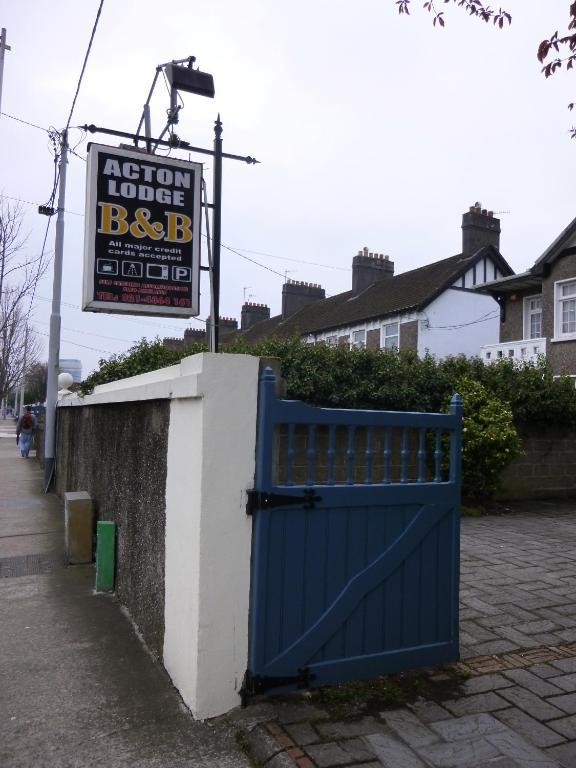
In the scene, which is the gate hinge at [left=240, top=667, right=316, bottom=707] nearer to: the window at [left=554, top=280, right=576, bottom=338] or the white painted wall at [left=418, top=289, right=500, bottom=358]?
the window at [left=554, top=280, right=576, bottom=338]

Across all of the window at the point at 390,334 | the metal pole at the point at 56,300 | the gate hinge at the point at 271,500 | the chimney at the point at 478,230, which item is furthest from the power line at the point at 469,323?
the gate hinge at the point at 271,500

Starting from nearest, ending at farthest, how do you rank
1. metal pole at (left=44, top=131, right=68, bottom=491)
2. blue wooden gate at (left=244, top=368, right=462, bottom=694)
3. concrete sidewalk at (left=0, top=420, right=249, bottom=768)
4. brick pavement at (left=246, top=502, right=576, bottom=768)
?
brick pavement at (left=246, top=502, right=576, bottom=768)
concrete sidewalk at (left=0, top=420, right=249, bottom=768)
blue wooden gate at (left=244, top=368, right=462, bottom=694)
metal pole at (left=44, top=131, right=68, bottom=491)

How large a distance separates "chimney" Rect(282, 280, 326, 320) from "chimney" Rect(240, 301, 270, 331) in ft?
14.5

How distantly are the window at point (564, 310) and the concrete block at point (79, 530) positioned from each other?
1535 cm

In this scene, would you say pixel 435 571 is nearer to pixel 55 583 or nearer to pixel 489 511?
pixel 55 583

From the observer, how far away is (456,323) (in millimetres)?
25250

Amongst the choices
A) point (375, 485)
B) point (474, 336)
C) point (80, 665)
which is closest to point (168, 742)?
point (80, 665)

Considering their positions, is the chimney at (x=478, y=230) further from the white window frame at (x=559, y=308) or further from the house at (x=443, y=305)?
the white window frame at (x=559, y=308)

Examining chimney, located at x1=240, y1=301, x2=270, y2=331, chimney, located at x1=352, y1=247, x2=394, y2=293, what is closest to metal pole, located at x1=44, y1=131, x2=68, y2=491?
chimney, located at x1=352, y1=247, x2=394, y2=293

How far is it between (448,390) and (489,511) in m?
1.92

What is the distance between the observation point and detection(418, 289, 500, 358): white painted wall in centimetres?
2489

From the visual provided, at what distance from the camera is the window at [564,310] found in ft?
60.5

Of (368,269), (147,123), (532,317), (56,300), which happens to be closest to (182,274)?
(147,123)

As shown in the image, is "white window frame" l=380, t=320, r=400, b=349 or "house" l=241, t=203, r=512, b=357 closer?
"house" l=241, t=203, r=512, b=357
